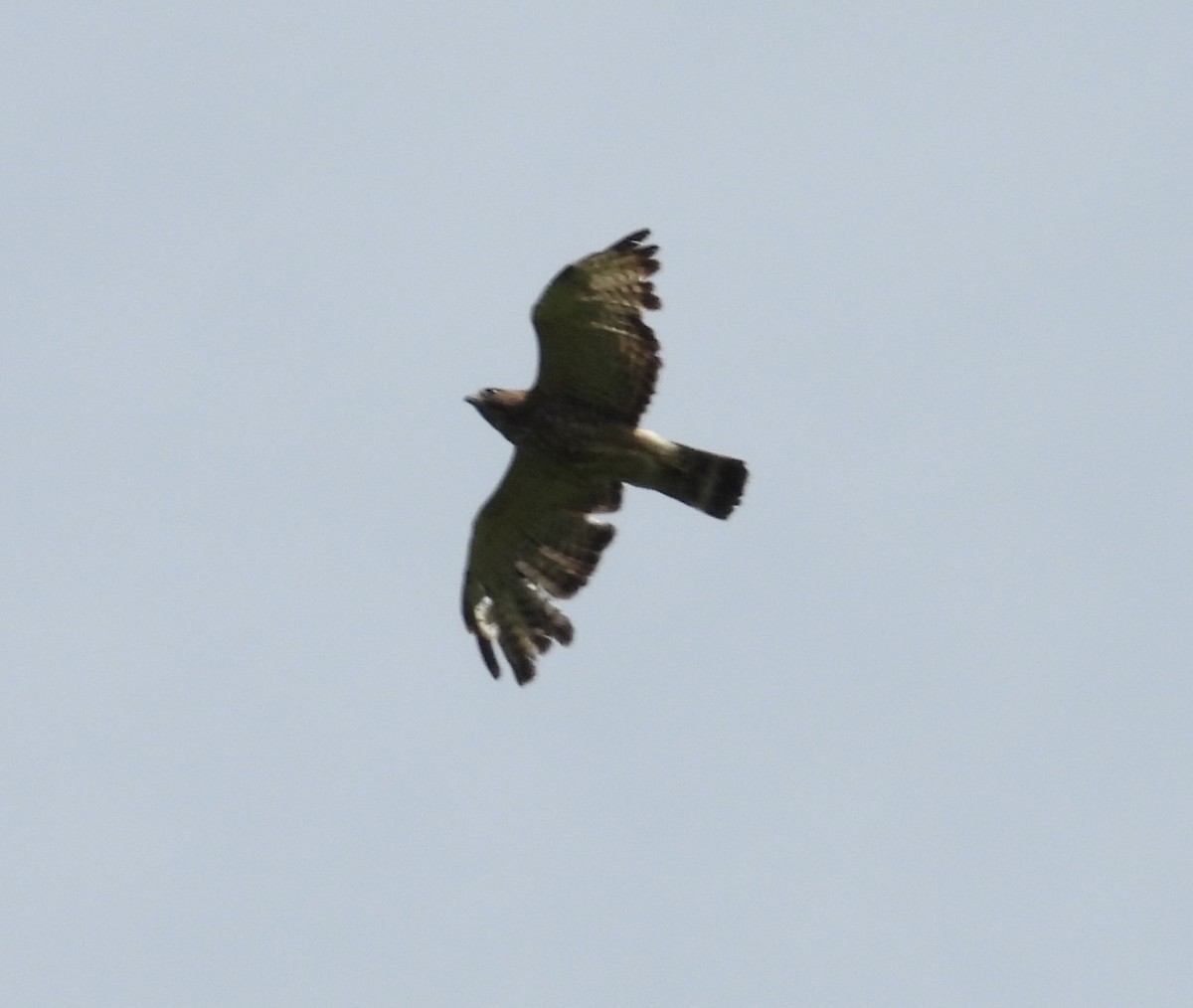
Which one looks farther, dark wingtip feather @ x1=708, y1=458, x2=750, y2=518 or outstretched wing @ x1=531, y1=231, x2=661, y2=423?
dark wingtip feather @ x1=708, y1=458, x2=750, y2=518

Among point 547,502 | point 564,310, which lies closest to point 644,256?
point 564,310

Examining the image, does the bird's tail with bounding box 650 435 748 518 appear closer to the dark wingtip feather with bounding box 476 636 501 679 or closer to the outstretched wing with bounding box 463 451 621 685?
the outstretched wing with bounding box 463 451 621 685

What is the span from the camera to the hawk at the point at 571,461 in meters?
19.0

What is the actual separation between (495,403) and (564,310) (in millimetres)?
922

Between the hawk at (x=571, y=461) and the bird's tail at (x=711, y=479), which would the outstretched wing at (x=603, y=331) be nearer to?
the hawk at (x=571, y=461)

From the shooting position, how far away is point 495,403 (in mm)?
19453

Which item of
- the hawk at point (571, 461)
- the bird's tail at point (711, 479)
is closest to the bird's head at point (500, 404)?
the hawk at point (571, 461)

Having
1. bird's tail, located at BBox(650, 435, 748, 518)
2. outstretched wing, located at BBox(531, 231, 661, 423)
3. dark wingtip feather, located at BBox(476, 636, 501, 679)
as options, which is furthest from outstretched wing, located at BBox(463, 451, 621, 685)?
outstretched wing, located at BBox(531, 231, 661, 423)

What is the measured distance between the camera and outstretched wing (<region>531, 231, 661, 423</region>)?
18906 mm

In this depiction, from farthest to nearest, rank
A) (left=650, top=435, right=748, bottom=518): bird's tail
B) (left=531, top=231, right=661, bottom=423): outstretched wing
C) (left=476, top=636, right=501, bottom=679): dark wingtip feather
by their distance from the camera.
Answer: (left=476, top=636, right=501, bottom=679): dark wingtip feather → (left=650, top=435, right=748, bottom=518): bird's tail → (left=531, top=231, right=661, bottom=423): outstretched wing

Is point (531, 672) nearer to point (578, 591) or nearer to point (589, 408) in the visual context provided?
point (578, 591)

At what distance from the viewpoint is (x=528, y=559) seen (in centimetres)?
2020

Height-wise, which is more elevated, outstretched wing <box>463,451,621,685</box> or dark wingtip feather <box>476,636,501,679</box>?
outstretched wing <box>463,451,621,685</box>

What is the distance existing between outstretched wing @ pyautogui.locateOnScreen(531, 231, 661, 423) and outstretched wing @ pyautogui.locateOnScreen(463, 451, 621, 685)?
826 millimetres
